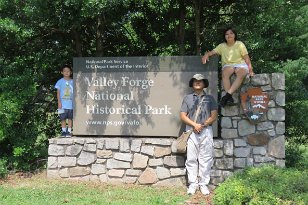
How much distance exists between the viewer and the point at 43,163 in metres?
7.96

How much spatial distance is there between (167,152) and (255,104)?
1.55m

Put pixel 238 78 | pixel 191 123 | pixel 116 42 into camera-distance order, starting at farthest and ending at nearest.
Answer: pixel 116 42, pixel 238 78, pixel 191 123

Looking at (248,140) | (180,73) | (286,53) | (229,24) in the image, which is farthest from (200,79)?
(286,53)

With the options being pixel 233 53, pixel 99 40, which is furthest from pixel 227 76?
pixel 99 40

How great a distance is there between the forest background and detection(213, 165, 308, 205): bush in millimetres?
2658

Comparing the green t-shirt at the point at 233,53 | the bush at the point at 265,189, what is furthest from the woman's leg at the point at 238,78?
the bush at the point at 265,189

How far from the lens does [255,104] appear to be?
6457 millimetres

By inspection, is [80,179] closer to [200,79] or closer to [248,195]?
[200,79]

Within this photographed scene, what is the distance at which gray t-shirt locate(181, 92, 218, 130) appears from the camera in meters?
6.27

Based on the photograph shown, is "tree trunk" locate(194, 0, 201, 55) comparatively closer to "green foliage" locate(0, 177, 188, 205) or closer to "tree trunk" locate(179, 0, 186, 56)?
"tree trunk" locate(179, 0, 186, 56)

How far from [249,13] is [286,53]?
45.8 inches

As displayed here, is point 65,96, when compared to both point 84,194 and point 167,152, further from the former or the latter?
point 167,152

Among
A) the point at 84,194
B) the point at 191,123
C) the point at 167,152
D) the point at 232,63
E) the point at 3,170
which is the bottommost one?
the point at 84,194

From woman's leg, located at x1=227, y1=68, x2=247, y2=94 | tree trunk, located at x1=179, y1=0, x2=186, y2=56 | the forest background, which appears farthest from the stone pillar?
tree trunk, located at x1=179, y1=0, x2=186, y2=56
